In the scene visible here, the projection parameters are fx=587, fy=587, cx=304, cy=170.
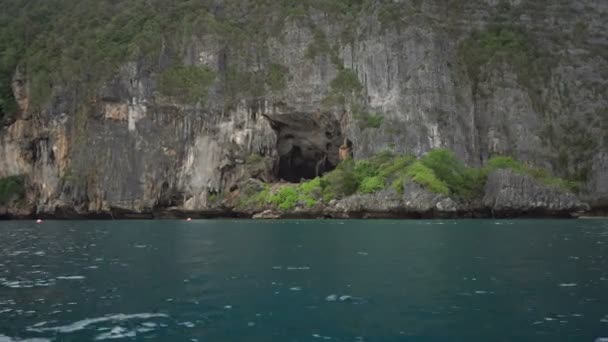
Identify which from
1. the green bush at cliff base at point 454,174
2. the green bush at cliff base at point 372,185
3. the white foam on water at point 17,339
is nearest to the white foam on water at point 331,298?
the white foam on water at point 17,339

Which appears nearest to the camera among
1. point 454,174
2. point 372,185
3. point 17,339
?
point 17,339

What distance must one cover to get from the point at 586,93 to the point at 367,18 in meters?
38.5

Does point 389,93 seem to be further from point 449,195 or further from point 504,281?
point 504,281

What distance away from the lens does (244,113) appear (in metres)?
93.1

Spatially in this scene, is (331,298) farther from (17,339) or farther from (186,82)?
(186,82)

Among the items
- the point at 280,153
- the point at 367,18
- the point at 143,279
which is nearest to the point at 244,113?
the point at 280,153

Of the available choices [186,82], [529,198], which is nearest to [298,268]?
[529,198]

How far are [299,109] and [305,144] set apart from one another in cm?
881

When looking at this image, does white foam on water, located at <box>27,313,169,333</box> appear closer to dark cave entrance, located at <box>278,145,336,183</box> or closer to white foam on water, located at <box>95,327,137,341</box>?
white foam on water, located at <box>95,327,137,341</box>

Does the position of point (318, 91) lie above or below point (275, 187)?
above

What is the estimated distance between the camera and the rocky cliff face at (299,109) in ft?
293

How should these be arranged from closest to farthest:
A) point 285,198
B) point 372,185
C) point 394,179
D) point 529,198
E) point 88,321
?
point 88,321 → point 529,198 → point 372,185 → point 394,179 → point 285,198

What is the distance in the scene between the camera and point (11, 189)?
9500 centimetres

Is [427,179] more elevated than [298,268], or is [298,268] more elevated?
[427,179]
